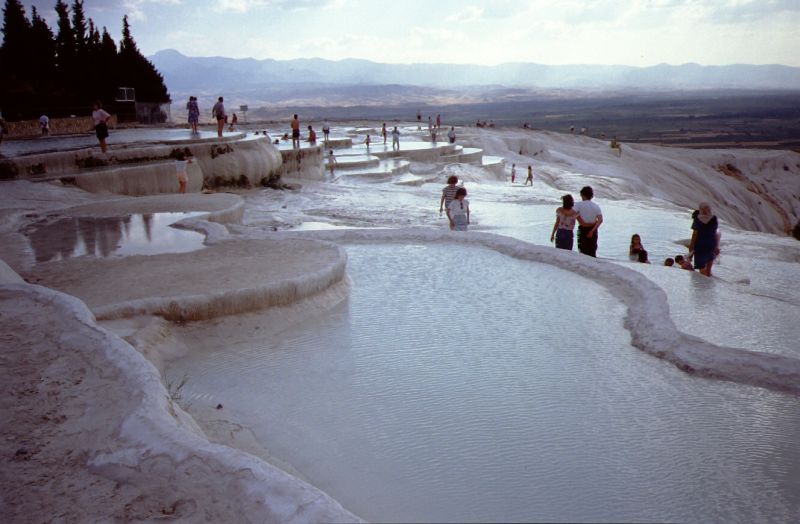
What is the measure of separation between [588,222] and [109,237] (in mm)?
5172

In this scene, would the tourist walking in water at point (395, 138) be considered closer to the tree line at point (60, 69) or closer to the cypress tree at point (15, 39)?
the tree line at point (60, 69)

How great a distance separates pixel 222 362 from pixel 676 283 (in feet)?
14.7

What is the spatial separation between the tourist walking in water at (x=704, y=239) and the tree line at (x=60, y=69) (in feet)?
62.3

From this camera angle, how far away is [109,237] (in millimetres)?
7598

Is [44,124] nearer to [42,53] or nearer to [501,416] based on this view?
[42,53]

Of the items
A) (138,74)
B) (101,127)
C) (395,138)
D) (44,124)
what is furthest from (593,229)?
(138,74)

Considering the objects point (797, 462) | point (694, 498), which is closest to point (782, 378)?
point (797, 462)

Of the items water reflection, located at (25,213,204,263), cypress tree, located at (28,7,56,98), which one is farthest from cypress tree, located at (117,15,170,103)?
water reflection, located at (25,213,204,263)

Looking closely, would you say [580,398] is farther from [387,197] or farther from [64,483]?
[387,197]

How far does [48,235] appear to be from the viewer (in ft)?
25.2

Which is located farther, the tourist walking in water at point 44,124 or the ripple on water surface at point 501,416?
the tourist walking in water at point 44,124

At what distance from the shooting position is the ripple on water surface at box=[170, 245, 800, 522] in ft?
10.5

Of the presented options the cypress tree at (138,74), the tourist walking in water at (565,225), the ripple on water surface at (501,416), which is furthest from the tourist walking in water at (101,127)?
the cypress tree at (138,74)

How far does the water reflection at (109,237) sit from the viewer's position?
6941 mm
